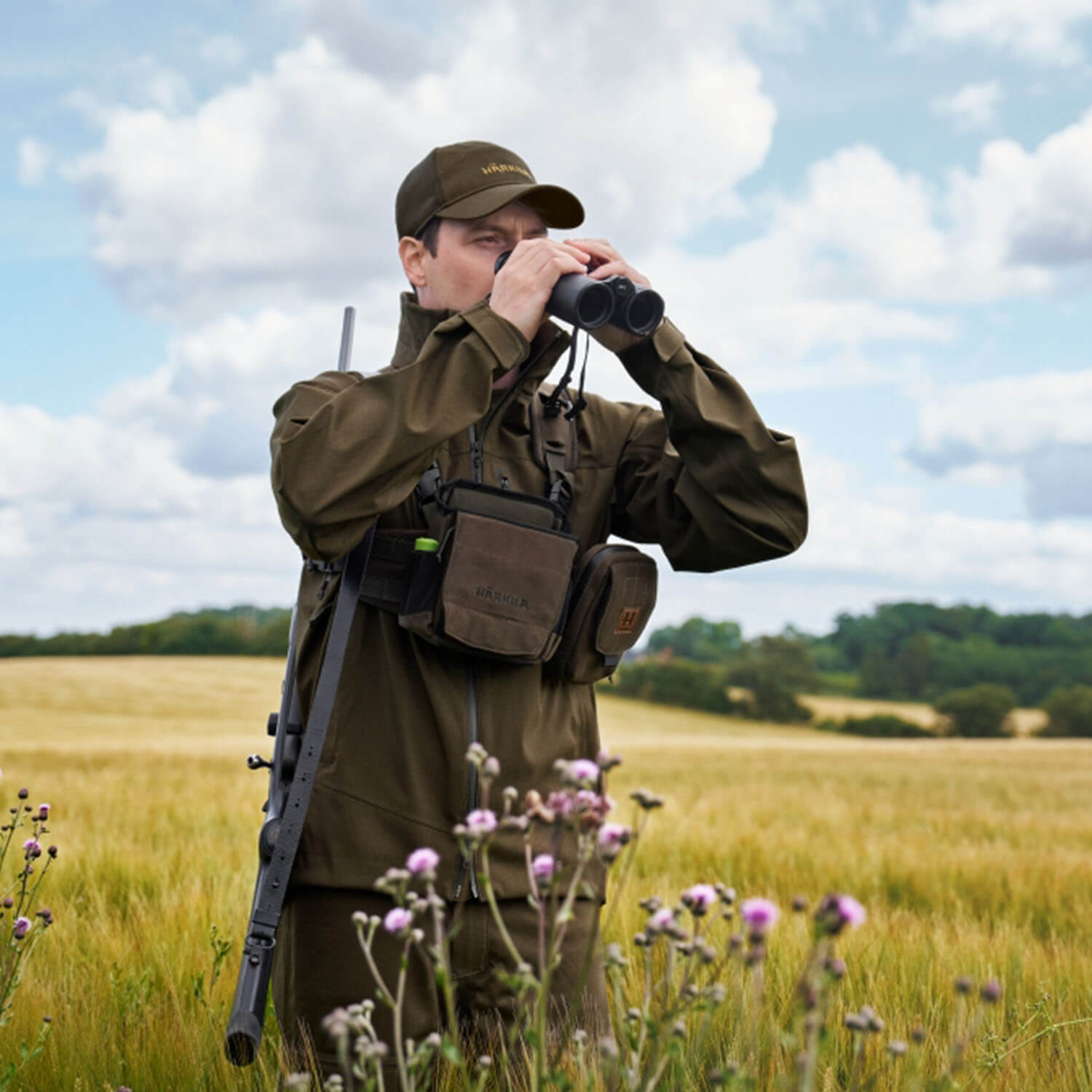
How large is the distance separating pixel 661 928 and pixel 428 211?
2176 millimetres

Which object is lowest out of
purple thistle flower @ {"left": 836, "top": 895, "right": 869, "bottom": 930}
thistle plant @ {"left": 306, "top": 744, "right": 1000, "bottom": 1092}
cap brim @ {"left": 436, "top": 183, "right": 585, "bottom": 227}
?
thistle plant @ {"left": 306, "top": 744, "right": 1000, "bottom": 1092}

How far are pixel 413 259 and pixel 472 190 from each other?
283 mm

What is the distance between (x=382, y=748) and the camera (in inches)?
114

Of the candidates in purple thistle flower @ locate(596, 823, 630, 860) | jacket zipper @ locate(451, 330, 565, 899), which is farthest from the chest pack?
purple thistle flower @ locate(596, 823, 630, 860)

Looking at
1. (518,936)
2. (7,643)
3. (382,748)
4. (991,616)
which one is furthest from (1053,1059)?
(991,616)

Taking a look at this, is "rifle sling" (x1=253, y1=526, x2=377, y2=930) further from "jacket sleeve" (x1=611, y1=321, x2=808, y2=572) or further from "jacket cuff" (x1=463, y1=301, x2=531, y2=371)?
"jacket sleeve" (x1=611, y1=321, x2=808, y2=572)

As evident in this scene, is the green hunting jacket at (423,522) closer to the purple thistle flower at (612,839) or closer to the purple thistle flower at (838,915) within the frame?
the purple thistle flower at (612,839)

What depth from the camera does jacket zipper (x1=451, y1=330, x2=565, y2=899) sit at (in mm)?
2793

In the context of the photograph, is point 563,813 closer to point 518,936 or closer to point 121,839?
point 518,936

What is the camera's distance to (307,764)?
2865mm

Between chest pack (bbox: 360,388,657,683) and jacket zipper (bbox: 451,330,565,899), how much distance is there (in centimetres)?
10

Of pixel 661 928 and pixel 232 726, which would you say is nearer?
pixel 661 928

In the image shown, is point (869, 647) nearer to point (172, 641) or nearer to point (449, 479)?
point (172, 641)

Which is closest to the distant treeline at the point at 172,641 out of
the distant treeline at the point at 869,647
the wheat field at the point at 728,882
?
the distant treeline at the point at 869,647
